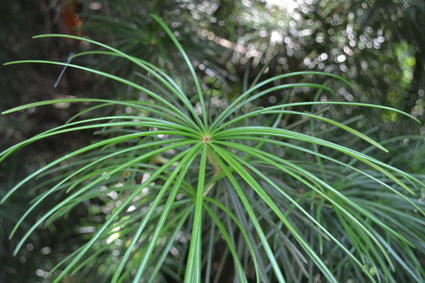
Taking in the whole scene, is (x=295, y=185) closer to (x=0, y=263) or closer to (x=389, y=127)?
(x=389, y=127)

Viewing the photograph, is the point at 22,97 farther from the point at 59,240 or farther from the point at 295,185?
the point at 295,185

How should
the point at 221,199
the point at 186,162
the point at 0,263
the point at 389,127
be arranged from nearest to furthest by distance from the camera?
the point at 186,162
the point at 221,199
the point at 389,127
the point at 0,263

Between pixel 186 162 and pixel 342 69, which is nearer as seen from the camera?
pixel 186 162

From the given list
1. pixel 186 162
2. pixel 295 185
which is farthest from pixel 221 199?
pixel 186 162

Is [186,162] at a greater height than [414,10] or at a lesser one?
lesser

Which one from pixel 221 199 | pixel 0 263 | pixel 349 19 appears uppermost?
pixel 349 19

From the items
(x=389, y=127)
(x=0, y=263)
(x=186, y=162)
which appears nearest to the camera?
(x=186, y=162)
